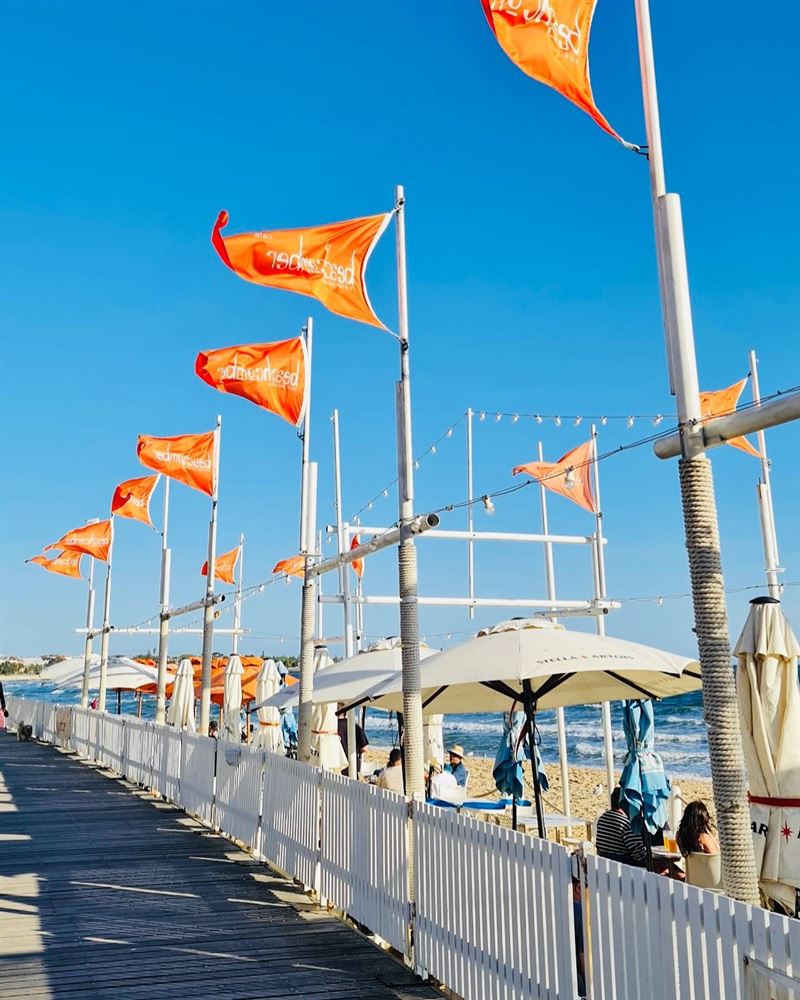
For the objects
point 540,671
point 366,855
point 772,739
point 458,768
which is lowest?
point 366,855

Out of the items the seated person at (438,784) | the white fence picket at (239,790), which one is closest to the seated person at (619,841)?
the white fence picket at (239,790)

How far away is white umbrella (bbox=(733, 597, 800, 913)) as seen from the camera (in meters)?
6.16

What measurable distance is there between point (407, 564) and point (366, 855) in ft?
7.58

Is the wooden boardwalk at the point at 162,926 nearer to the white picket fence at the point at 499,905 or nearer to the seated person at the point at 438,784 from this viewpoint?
the white picket fence at the point at 499,905

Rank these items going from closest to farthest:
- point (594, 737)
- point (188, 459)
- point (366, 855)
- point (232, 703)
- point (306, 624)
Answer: point (366, 855), point (306, 624), point (188, 459), point (232, 703), point (594, 737)

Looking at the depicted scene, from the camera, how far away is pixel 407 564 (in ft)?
26.6

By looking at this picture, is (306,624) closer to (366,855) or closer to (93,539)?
(366,855)

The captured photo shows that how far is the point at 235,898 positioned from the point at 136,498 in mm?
13691

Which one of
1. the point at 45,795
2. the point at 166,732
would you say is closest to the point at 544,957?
the point at 166,732

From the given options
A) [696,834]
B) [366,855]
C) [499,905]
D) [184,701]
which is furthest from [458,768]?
[499,905]

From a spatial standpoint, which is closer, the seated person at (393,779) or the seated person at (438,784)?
the seated person at (393,779)

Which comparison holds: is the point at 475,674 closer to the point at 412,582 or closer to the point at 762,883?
the point at 412,582

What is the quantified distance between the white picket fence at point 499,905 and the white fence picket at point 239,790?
48mm

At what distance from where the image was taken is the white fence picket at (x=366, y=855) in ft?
22.4
